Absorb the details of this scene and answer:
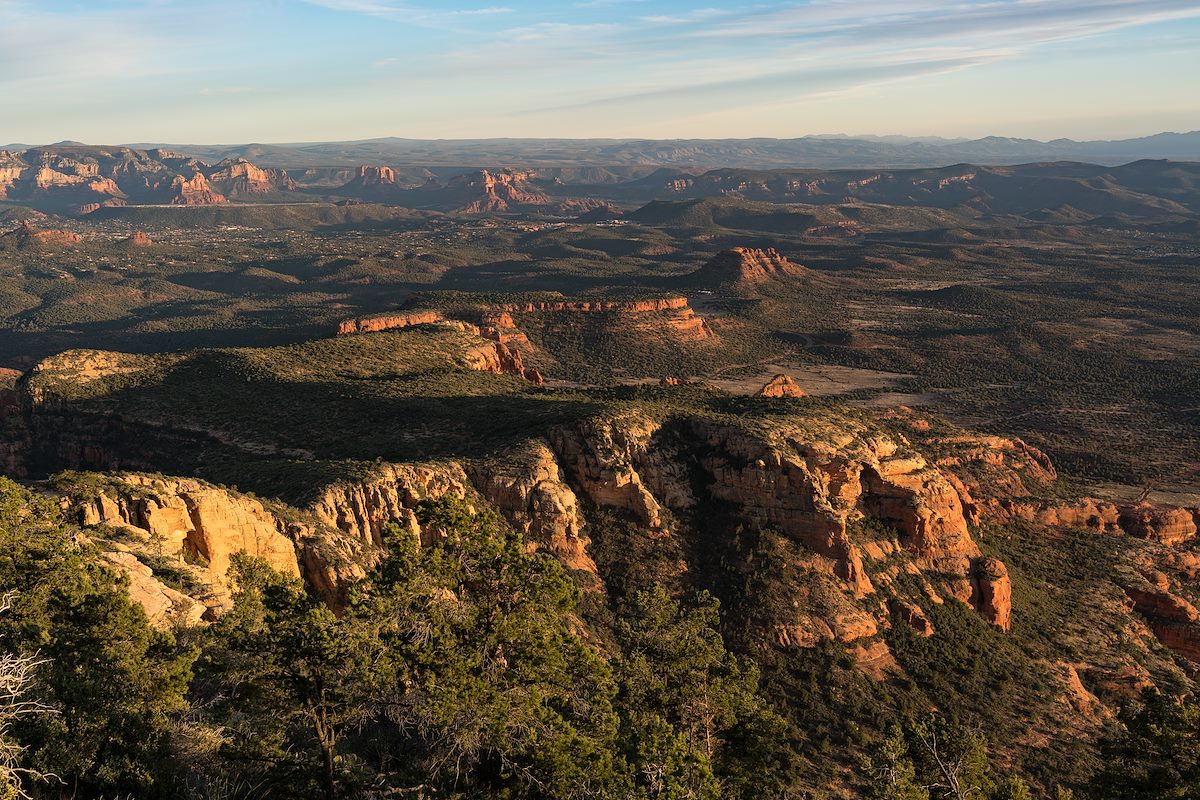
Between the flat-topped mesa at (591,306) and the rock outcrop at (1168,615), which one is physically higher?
the flat-topped mesa at (591,306)

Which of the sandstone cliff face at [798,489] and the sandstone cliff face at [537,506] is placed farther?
the sandstone cliff face at [798,489]

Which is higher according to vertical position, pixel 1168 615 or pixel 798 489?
pixel 798 489

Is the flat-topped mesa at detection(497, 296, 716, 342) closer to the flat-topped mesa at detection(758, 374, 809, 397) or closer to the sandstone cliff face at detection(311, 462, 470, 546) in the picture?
the flat-topped mesa at detection(758, 374, 809, 397)

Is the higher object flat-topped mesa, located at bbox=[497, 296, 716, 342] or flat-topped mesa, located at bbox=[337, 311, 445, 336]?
flat-topped mesa, located at bbox=[337, 311, 445, 336]

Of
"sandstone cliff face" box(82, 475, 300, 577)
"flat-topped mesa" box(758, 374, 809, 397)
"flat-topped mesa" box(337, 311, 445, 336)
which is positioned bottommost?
"flat-topped mesa" box(758, 374, 809, 397)

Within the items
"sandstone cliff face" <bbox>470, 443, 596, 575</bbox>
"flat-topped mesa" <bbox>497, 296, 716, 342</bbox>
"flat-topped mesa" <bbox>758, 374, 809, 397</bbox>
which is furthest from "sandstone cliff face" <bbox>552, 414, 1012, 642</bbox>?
"flat-topped mesa" <bbox>497, 296, 716, 342</bbox>

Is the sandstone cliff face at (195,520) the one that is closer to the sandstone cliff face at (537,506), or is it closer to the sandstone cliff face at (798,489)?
the sandstone cliff face at (537,506)

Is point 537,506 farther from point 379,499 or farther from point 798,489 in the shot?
point 798,489

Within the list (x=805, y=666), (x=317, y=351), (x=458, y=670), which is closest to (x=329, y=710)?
(x=458, y=670)

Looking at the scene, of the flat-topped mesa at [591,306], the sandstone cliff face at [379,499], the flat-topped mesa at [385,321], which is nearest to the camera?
the sandstone cliff face at [379,499]

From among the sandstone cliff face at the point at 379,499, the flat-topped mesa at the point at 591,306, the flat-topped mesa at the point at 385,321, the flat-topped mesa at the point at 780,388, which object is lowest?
the flat-topped mesa at the point at 780,388

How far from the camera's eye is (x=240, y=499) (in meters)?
43.0

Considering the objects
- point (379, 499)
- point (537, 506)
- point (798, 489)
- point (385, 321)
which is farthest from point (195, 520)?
point (385, 321)

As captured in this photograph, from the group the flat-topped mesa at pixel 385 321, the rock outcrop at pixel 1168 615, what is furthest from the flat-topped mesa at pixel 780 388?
the flat-topped mesa at pixel 385 321
